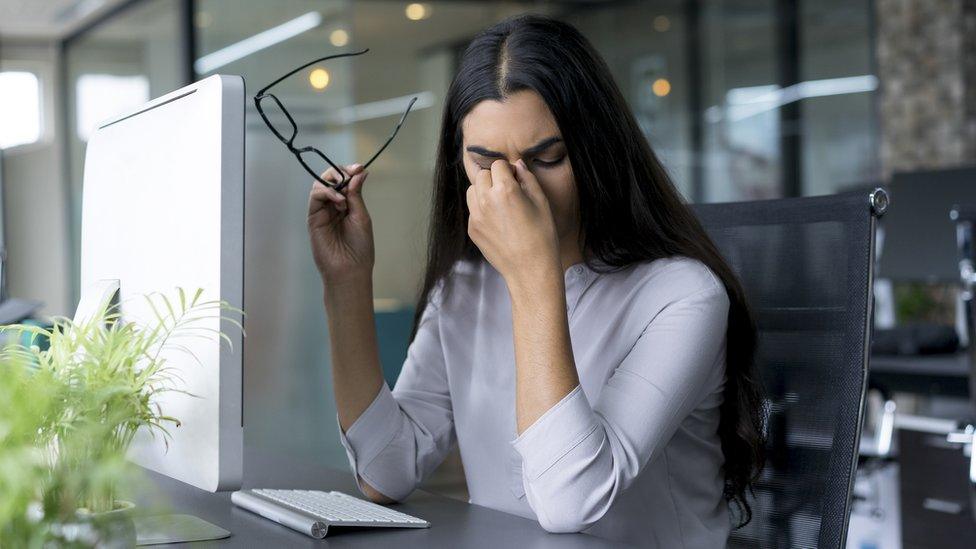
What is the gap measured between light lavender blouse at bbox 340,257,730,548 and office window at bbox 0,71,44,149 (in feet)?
20.3

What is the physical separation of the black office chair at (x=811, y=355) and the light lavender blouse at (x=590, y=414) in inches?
3.0

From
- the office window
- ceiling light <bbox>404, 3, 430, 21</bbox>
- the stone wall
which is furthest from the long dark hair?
the office window

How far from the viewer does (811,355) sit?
48.0 inches

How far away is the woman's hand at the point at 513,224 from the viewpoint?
1.02 m

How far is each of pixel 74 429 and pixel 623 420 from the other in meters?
0.51

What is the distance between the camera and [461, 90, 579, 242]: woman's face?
1112mm

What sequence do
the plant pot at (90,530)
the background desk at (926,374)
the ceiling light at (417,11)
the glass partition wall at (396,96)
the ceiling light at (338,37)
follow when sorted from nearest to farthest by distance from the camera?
the plant pot at (90,530)
the background desk at (926,374)
the glass partition wall at (396,96)
the ceiling light at (338,37)
the ceiling light at (417,11)

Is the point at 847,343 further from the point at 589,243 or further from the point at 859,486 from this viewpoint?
the point at 859,486

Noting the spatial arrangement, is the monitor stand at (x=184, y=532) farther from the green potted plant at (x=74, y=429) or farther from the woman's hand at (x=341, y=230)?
the woman's hand at (x=341, y=230)

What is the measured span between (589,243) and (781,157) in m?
5.18

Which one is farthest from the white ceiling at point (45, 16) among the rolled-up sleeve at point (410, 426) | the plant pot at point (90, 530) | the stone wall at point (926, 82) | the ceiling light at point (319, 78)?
the plant pot at point (90, 530)

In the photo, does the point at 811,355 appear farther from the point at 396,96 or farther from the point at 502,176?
the point at 396,96

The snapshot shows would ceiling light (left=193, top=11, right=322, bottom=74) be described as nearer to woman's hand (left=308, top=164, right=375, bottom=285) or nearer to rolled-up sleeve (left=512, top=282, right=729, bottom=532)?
woman's hand (left=308, top=164, right=375, bottom=285)

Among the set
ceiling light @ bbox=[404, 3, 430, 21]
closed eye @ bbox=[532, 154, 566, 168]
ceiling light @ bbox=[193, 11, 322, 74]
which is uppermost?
ceiling light @ bbox=[404, 3, 430, 21]
